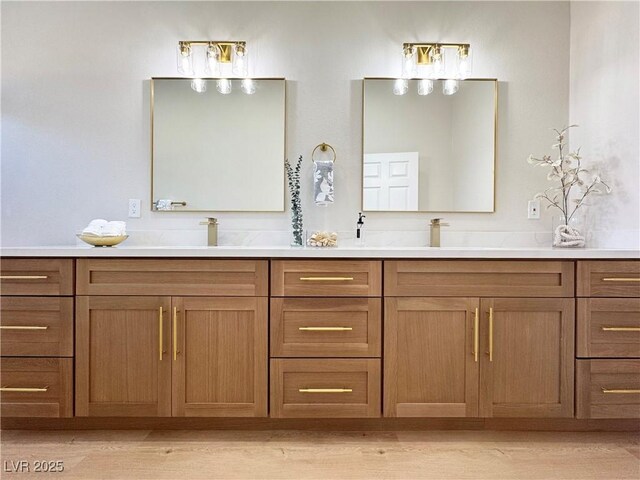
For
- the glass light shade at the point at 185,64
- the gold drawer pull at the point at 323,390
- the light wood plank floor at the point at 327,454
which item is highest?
the glass light shade at the point at 185,64

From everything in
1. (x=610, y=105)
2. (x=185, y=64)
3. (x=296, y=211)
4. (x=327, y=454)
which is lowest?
(x=327, y=454)

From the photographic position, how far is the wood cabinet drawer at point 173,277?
2.04 metres

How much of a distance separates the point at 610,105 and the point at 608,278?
91cm

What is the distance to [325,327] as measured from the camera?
6.71 ft

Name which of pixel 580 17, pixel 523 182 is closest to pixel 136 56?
pixel 523 182

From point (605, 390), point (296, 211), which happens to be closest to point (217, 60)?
point (296, 211)

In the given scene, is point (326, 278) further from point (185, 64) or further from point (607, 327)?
point (185, 64)

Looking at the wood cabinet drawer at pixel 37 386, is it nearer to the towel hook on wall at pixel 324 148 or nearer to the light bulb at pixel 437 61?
the towel hook on wall at pixel 324 148

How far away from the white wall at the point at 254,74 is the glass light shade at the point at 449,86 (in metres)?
0.21

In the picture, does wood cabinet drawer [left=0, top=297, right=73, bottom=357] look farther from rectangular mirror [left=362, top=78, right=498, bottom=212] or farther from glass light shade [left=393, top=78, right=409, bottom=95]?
glass light shade [left=393, top=78, right=409, bottom=95]

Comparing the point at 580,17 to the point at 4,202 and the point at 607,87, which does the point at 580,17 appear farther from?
the point at 4,202

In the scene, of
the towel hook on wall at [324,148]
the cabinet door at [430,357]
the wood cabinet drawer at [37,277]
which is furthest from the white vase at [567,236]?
the wood cabinet drawer at [37,277]

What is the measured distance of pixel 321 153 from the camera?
265cm

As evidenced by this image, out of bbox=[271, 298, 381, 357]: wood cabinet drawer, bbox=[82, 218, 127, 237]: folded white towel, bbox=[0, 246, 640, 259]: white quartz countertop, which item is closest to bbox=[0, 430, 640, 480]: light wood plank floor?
bbox=[271, 298, 381, 357]: wood cabinet drawer
